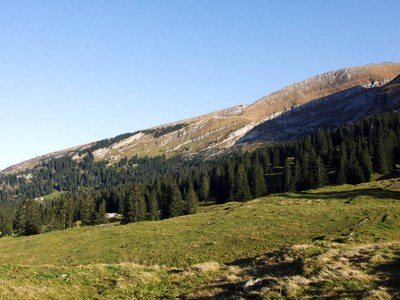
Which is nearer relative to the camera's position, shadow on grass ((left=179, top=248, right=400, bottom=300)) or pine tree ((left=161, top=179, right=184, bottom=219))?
shadow on grass ((left=179, top=248, right=400, bottom=300))

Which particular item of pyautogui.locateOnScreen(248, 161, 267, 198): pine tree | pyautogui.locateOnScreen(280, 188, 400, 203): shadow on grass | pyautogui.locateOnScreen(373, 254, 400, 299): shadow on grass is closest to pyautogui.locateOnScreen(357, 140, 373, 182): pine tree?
pyautogui.locateOnScreen(280, 188, 400, 203): shadow on grass

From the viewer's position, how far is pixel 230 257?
92.9 ft

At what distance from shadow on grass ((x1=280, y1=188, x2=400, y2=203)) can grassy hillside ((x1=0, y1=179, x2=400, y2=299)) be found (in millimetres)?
353

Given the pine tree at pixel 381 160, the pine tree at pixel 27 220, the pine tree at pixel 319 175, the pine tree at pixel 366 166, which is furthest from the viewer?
the pine tree at pixel 381 160

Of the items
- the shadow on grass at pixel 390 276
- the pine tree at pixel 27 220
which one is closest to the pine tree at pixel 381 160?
the shadow on grass at pixel 390 276

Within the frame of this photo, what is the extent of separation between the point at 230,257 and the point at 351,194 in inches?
1831

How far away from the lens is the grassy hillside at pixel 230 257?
47.4 ft

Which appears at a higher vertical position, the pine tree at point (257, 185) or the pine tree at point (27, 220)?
the pine tree at point (27, 220)

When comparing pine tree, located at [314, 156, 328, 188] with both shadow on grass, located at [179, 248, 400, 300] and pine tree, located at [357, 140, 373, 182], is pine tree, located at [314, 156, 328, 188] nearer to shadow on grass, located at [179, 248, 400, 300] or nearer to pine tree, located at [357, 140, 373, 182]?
pine tree, located at [357, 140, 373, 182]

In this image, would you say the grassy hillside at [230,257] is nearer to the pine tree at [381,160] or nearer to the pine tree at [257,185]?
the pine tree at [381,160]

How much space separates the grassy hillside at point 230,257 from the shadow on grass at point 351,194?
1.16ft

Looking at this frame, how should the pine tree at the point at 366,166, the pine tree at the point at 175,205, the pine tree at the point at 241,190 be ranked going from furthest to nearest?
the pine tree at the point at 241,190
the pine tree at the point at 366,166
the pine tree at the point at 175,205

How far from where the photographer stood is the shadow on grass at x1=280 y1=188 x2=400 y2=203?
177 ft

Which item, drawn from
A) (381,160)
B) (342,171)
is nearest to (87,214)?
(342,171)
